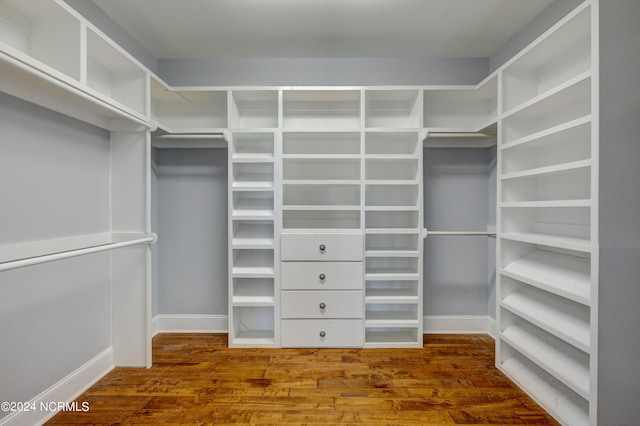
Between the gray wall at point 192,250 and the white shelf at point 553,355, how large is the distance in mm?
2359

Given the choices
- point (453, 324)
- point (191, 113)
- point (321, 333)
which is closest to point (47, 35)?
Answer: point (191, 113)

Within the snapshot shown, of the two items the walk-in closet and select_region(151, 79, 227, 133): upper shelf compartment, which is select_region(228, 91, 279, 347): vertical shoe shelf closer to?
the walk-in closet

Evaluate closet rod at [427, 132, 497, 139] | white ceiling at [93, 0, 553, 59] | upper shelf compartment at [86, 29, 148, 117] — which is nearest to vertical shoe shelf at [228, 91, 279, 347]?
white ceiling at [93, 0, 553, 59]

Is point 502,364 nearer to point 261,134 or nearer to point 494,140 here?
point 494,140

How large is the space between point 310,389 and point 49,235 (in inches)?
69.5

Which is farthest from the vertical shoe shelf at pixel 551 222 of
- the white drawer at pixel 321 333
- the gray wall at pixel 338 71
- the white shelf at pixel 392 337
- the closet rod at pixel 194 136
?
the closet rod at pixel 194 136

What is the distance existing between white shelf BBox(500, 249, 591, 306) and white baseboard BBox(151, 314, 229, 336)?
2.42 meters

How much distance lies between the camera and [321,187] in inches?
109

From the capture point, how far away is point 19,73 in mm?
1286

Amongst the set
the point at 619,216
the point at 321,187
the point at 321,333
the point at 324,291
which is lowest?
the point at 321,333

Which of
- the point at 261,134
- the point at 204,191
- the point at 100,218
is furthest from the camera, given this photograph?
the point at 204,191

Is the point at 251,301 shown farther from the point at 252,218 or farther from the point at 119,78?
the point at 119,78

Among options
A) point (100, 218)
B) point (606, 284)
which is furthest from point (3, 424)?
point (606, 284)

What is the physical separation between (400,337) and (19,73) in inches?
115
